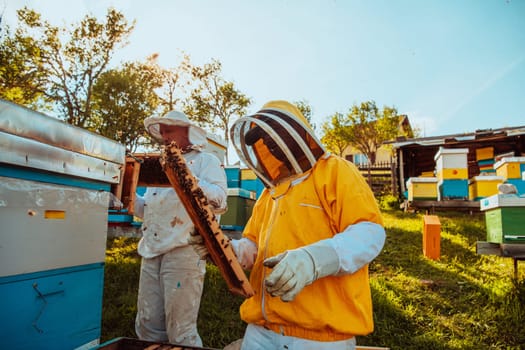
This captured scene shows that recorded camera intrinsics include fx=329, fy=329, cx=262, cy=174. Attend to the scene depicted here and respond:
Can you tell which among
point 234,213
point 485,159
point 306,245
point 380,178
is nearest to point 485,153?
point 485,159

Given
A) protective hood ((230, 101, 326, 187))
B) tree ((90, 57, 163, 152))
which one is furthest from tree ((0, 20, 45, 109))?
protective hood ((230, 101, 326, 187))

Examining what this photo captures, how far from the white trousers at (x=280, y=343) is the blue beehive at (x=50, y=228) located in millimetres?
982

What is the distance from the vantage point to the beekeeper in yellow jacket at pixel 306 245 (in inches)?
46.8

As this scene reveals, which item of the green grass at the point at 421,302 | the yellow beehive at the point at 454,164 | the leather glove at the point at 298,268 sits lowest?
the green grass at the point at 421,302

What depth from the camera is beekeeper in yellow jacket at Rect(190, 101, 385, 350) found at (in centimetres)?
119

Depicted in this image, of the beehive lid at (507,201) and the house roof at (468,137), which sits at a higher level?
the house roof at (468,137)

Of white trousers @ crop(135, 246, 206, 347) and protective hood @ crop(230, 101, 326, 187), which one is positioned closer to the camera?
protective hood @ crop(230, 101, 326, 187)

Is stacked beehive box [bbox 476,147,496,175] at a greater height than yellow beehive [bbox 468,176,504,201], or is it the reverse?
stacked beehive box [bbox 476,147,496,175]

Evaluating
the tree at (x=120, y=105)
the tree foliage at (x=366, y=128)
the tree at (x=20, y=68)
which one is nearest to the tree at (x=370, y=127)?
the tree foliage at (x=366, y=128)

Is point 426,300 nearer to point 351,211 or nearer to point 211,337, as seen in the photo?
point 211,337

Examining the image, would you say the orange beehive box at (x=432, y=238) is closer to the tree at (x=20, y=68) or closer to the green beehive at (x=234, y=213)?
the green beehive at (x=234, y=213)

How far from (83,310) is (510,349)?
3785mm

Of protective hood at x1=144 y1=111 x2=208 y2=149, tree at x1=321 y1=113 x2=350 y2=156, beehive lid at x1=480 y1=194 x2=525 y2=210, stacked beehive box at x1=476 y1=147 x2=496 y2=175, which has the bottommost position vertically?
beehive lid at x1=480 y1=194 x2=525 y2=210

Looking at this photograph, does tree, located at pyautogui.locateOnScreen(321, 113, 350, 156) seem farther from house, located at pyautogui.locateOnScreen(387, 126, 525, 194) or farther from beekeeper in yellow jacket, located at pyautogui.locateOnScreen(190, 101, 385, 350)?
beekeeper in yellow jacket, located at pyautogui.locateOnScreen(190, 101, 385, 350)
